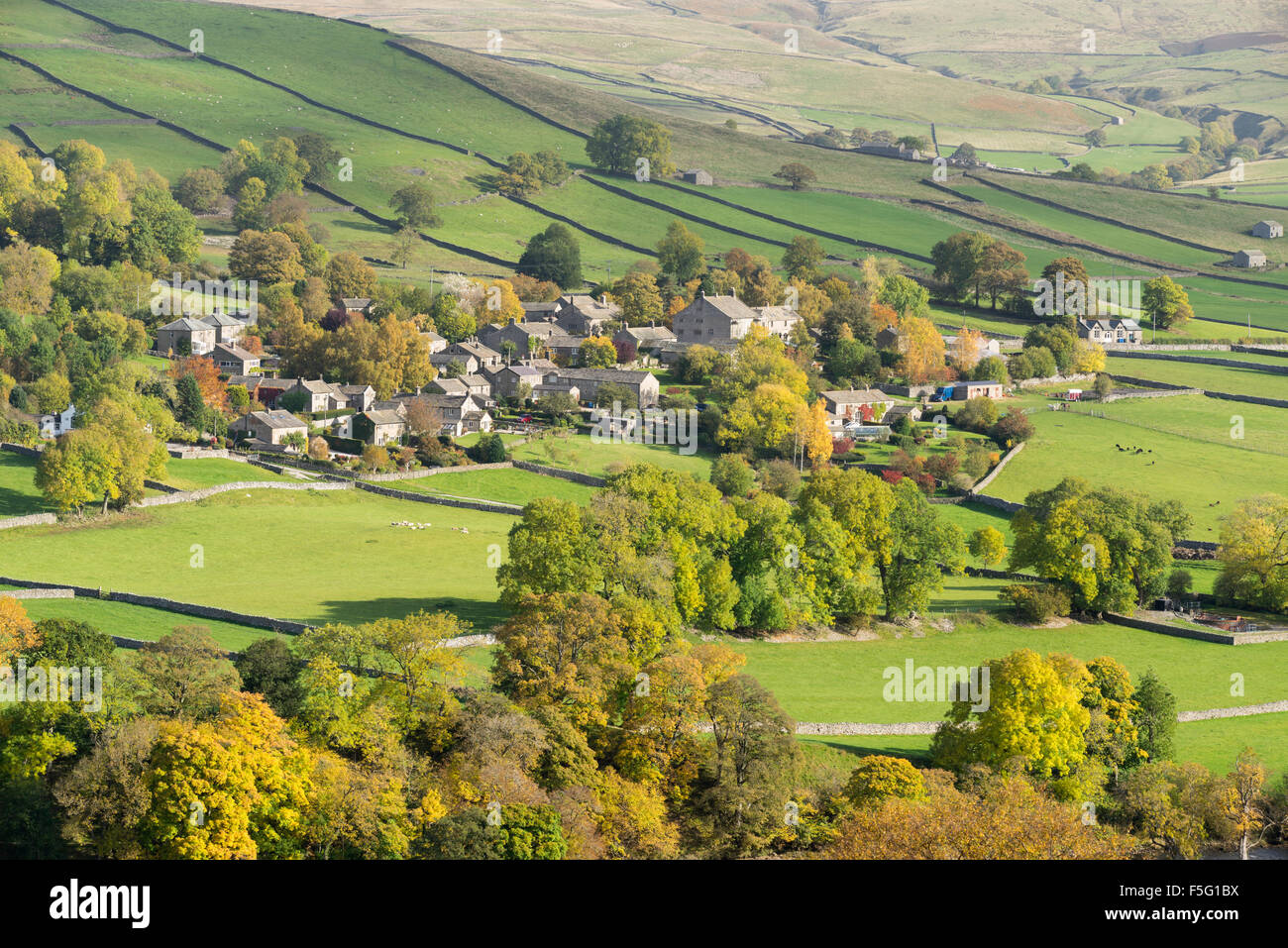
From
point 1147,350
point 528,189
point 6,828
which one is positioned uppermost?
point 528,189

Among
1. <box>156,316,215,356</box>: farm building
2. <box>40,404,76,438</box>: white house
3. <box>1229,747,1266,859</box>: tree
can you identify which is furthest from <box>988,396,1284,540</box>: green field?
<box>156,316,215,356</box>: farm building

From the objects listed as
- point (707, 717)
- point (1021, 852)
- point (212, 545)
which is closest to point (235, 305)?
point (212, 545)

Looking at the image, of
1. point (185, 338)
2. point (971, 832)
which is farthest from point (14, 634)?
point (185, 338)

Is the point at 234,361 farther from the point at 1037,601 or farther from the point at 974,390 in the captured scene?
the point at 1037,601

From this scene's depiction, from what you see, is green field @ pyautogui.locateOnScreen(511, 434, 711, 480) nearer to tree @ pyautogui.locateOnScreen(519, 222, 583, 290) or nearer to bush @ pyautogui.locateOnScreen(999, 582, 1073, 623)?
bush @ pyautogui.locateOnScreen(999, 582, 1073, 623)

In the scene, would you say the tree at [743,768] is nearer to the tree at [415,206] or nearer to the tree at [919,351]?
the tree at [919,351]
